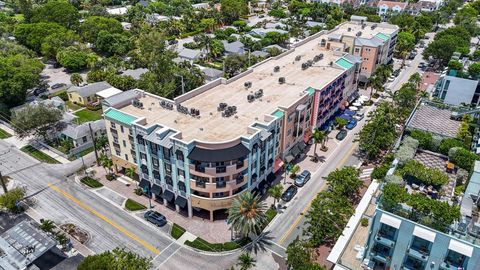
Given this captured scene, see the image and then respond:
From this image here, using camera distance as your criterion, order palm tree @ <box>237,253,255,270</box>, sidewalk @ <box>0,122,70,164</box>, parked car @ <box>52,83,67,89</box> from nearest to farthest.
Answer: palm tree @ <box>237,253,255,270</box> < sidewalk @ <box>0,122,70,164</box> < parked car @ <box>52,83,67,89</box>

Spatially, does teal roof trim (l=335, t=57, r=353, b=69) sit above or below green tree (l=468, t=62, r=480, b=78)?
above

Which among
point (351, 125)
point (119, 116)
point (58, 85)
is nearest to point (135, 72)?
point (58, 85)

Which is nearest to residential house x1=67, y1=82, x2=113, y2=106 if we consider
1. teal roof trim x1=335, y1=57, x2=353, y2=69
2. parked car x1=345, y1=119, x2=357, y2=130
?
teal roof trim x1=335, y1=57, x2=353, y2=69

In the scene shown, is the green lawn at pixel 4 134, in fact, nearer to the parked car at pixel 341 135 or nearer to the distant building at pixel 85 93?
the distant building at pixel 85 93

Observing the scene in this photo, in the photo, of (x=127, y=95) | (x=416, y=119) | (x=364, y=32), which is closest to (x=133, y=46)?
(x=127, y=95)

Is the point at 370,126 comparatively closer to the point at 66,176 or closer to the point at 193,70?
the point at 193,70

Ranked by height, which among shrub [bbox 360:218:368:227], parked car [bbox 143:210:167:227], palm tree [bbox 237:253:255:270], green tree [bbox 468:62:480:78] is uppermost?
green tree [bbox 468:62:480:78]

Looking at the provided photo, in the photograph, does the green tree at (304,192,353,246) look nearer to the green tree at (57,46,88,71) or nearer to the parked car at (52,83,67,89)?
the parked car at (52,83,67,89)
